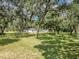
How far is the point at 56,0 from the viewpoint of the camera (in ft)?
105

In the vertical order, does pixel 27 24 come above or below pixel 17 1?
below

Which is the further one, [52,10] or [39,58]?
[52,10]

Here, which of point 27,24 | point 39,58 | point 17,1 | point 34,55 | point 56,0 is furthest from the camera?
point 27,24

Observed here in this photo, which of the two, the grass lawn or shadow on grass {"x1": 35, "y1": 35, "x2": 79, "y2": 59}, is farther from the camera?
shadow on grass {"x1": 35, "y1": 35, "x2": 79, "y2": 59}

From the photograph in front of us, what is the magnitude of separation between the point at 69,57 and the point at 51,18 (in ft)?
67.3

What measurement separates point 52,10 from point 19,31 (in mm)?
14579

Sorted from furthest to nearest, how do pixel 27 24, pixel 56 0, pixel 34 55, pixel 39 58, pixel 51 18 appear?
1. pixel 27 24
2. pixel 51 18
3. pixel 56 0
4. pixel 34 55
5. pixel 39 58

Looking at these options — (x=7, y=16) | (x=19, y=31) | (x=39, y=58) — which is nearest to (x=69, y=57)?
(x=39, y=58)

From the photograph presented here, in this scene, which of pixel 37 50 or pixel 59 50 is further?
pixel 59 50

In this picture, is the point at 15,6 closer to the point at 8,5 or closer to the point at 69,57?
the point at 8,5

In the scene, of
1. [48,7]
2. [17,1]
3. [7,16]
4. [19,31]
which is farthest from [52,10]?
[19,31]

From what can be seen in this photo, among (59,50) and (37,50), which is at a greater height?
(37,50)

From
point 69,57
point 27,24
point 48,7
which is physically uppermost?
point 48,7

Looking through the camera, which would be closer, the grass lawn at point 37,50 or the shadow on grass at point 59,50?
the grass lawn at point 37,50
